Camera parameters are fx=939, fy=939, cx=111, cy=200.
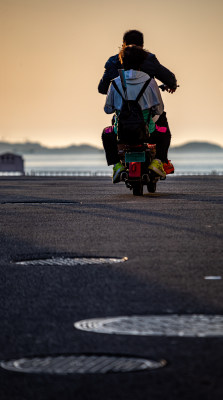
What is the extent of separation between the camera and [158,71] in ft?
47.8

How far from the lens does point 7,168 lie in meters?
106

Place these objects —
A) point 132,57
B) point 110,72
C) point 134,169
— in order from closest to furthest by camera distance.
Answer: point 134,169 → point 132,57 → point 110,72

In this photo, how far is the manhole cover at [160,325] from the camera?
419 centimetres

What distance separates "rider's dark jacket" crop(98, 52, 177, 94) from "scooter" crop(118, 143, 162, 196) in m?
1.17

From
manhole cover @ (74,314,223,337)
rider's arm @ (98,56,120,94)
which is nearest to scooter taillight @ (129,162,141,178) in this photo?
rider's arm @ (98,56,120,94)

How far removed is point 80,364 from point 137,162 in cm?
1029

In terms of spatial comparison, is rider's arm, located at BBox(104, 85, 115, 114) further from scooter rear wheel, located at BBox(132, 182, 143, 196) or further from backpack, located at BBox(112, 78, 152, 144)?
scooter rear wheel, located at BBox(132, 182, 143, 196)

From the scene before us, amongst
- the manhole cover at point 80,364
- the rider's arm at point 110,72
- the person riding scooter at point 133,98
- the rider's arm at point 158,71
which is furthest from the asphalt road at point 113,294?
the rider's arm at point 110,72

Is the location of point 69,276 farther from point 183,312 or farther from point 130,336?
point 130,336

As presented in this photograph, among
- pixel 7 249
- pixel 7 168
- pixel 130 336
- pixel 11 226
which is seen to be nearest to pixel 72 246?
pixel 7 249

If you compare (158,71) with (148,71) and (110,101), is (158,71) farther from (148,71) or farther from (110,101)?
(110,101)

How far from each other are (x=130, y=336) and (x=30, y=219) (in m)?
6.53

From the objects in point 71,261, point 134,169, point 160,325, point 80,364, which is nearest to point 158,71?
point 134,169

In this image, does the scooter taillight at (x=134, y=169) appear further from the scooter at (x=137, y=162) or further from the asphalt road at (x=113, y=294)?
the asphalt road at (x=113, y=294)
